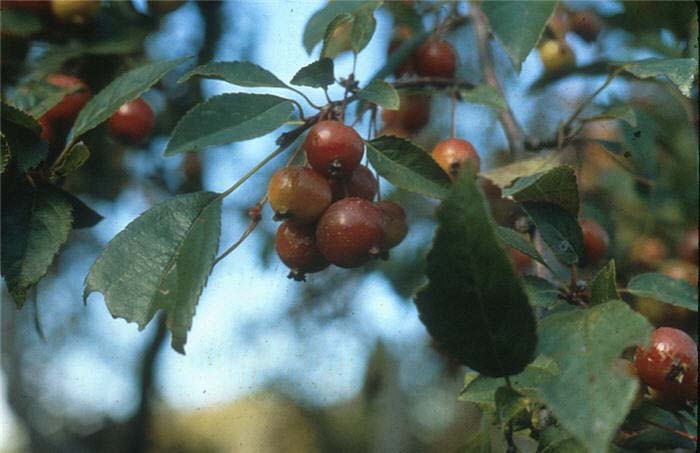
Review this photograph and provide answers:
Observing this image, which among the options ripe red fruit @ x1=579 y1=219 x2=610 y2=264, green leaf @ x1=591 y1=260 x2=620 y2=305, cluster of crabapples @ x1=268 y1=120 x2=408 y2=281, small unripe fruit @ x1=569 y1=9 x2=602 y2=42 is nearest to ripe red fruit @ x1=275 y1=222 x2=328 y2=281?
cluster of crabapples @ x1=268 y1=120 x2=408 y2=281

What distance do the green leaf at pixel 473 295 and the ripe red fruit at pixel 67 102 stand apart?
2.76 ft

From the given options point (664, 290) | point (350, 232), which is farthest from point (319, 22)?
point (664, 290)

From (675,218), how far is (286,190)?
129 cm

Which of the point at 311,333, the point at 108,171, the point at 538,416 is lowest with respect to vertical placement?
the point at 311,333

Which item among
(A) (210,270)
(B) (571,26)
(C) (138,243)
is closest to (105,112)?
(C) (138,243)

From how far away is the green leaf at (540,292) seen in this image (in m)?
0.89

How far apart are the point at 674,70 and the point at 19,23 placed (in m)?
1.16

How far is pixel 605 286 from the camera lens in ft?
2.49

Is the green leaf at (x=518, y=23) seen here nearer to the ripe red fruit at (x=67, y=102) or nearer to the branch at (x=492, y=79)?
the branch at (x=492, y=79)

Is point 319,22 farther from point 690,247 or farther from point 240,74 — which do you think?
point 690,247

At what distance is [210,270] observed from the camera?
2.56ft

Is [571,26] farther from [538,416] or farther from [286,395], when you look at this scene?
[286,395]

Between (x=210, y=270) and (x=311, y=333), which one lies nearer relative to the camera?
(x=210, y=270)

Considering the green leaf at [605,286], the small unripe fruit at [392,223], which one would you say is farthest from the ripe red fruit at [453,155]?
the green leaf at [605,286]
